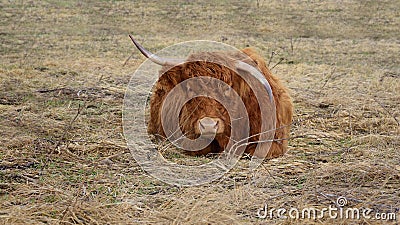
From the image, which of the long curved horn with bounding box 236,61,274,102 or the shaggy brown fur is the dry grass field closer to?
the shaggy brown fur

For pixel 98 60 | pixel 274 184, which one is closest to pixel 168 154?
pixel 274 184

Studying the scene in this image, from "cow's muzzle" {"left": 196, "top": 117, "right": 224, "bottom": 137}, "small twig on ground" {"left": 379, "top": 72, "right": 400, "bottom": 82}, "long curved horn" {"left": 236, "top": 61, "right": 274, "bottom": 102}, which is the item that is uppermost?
"long curved horn" {"left": 236, "top": 61, "right": 274, "bottom": 102}

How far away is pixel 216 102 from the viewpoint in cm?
463

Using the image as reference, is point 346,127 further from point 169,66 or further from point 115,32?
point 115,32

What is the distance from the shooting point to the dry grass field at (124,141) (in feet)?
11.1

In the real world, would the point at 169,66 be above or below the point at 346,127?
above

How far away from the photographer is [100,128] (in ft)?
19.0

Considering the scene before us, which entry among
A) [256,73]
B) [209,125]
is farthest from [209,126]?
[256,73]

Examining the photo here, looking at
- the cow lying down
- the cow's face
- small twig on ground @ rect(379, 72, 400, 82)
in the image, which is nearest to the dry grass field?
small twig on ground @ rect(379, 72, 400, 82)

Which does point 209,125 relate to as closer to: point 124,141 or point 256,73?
point 256,73

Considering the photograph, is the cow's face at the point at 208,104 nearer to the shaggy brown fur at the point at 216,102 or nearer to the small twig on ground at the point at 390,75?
the shaggy brown fur at the point at 216,102

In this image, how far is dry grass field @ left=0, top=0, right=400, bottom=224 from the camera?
11.1ft

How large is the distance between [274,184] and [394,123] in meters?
2.57

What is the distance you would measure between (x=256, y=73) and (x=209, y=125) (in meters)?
0.78
